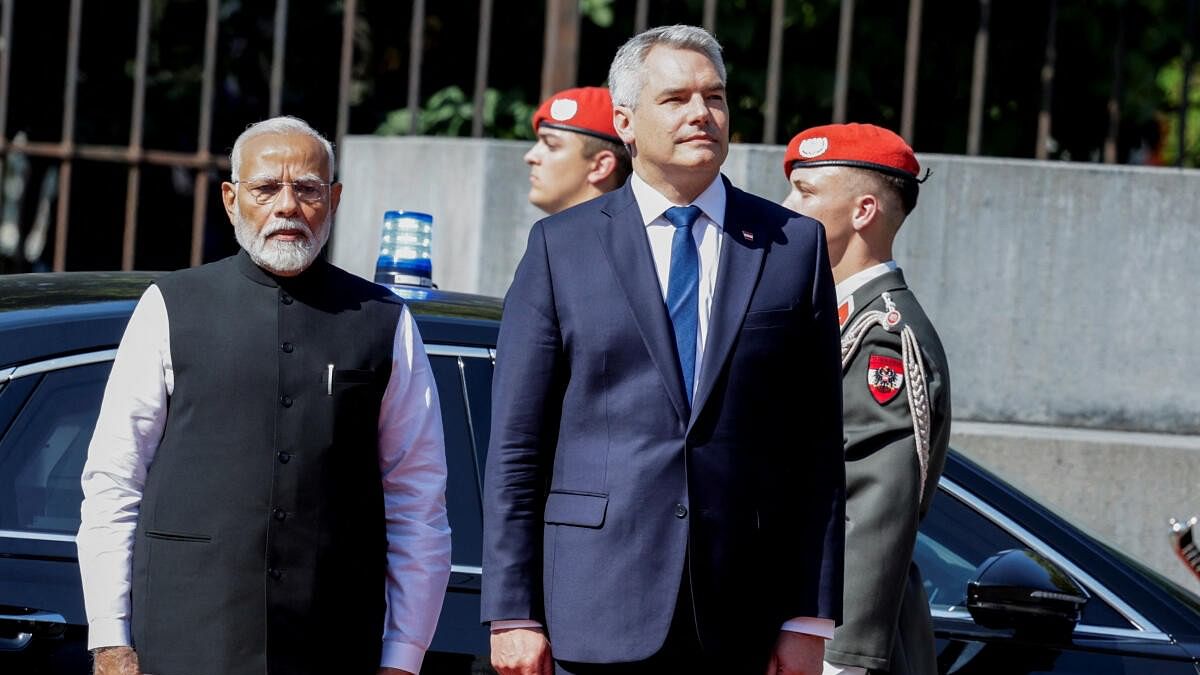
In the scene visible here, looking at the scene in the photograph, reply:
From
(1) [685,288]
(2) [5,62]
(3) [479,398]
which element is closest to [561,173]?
(3) [479,398]

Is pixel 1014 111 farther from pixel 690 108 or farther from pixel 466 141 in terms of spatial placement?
pixel 690 108

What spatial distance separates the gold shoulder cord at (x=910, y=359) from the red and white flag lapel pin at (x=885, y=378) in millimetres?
16

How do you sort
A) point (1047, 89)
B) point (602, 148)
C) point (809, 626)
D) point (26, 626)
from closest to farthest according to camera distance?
point (809, 626) → point (26, 626) → point (602, 148) → point (1047, 89)

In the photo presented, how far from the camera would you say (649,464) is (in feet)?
9.93

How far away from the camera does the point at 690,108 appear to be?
10.3 feet

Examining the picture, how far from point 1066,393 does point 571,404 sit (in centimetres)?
372

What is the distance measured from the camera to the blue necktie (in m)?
3.08

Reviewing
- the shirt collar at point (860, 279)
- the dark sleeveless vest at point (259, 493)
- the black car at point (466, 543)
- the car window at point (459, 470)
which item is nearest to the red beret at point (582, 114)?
the black car at point (466, 543)

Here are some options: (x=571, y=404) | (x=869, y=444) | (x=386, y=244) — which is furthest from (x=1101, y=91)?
(x=571, y=404)

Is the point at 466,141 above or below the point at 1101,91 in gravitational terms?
below

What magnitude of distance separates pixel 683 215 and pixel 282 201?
2.33 feet

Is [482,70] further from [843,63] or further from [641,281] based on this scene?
[641,281]

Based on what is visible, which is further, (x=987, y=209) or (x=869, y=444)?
(x=987, y=209)

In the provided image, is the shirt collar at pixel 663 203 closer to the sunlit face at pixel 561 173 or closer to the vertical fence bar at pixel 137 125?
the sunlit face at pixel 561 173
